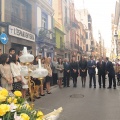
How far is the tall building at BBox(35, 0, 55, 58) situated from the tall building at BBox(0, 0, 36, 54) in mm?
1036

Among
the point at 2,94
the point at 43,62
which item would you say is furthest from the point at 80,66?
the point at 2,94

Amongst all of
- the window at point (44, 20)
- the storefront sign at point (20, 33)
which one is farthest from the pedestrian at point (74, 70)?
the window at point (44, 20)

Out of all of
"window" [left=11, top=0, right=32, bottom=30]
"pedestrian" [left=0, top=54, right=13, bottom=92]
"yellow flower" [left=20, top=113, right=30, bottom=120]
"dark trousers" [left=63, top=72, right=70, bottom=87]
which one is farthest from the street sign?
"yellow flower" [left=20, top=113, right=30, bottom=120]

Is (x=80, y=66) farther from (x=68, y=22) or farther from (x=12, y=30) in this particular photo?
(x=68, y=22)

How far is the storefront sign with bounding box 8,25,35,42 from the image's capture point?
14077 millimetres

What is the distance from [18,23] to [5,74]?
10077mm

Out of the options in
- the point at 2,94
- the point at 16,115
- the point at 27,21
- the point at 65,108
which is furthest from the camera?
the point at 27,21

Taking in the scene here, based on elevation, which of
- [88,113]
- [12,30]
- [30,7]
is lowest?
[88,113]

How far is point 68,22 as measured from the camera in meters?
35.8

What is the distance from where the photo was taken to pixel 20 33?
15.4 meters

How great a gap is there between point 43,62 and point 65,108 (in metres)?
3.47

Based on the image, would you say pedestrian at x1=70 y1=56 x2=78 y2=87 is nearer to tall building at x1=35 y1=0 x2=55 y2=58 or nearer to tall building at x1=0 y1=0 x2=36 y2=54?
tall building at x1=0 y1=0 x2=36 y2=54

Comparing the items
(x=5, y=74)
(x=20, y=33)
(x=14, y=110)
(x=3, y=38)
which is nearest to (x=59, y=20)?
(x=20, y=33)

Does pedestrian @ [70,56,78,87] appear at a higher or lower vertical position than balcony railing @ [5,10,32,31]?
lower
